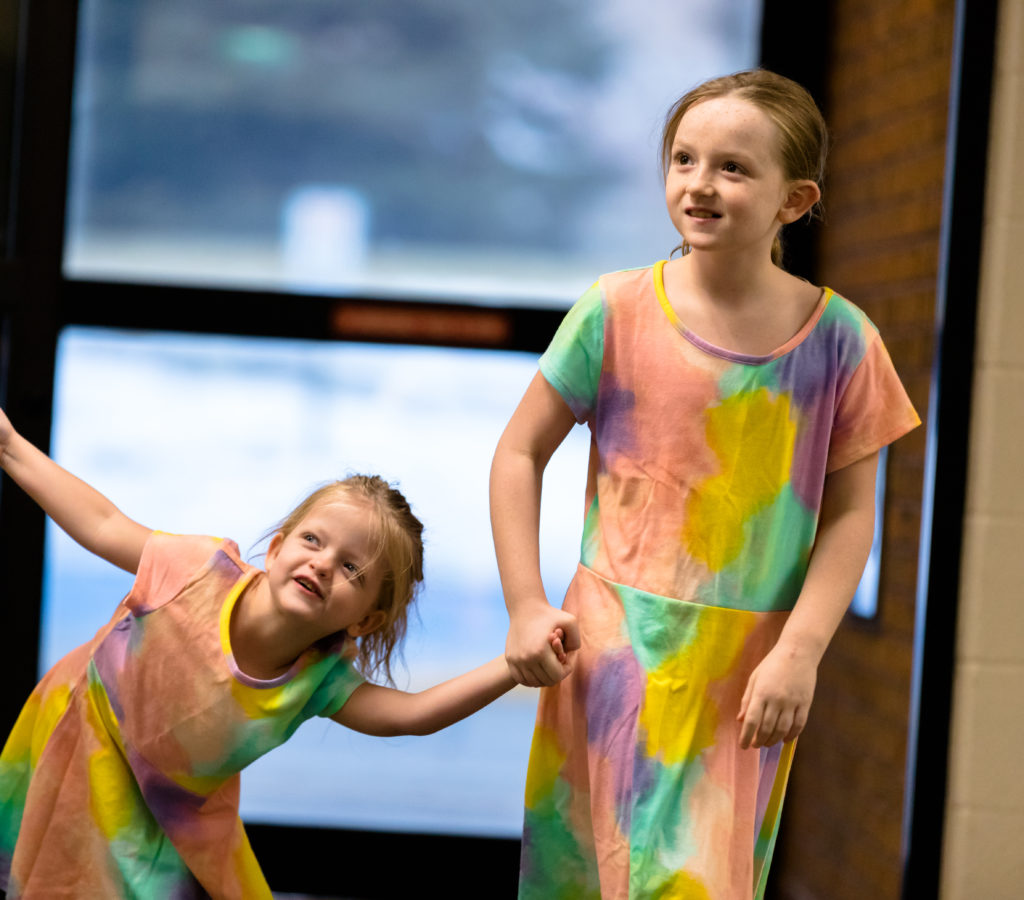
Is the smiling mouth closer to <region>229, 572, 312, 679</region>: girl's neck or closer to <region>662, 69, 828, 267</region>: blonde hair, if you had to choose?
<region>229, 572, 312, 679</region>: girl's neck

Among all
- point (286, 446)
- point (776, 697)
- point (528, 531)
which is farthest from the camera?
point (286, 446)

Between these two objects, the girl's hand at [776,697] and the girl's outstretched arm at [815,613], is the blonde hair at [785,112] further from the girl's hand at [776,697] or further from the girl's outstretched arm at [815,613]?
the girl's hand at [776,697]

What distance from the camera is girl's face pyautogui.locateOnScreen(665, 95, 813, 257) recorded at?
1213 millimetres

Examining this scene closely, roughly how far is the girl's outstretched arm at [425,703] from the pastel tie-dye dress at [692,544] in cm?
14

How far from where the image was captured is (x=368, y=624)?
152cm

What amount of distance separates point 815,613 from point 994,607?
43.8 inches

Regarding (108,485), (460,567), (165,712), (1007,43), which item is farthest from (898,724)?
(108,485)

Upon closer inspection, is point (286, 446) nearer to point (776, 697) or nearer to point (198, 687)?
point (198, 687)

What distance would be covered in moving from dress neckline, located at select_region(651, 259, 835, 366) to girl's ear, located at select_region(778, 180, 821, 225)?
0.09m

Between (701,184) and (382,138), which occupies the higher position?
(382,138)

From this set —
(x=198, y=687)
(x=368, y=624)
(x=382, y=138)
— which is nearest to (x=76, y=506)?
(x=198, y=687)

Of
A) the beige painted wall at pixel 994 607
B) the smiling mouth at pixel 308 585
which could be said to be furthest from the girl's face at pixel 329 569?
the beige painted wall at pixel 994 607

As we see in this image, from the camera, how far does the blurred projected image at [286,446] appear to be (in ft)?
9.25

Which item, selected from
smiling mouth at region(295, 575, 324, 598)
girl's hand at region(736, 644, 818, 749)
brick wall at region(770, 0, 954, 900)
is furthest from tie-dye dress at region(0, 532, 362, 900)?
brick wall at region(770, 0, 954, 900)
